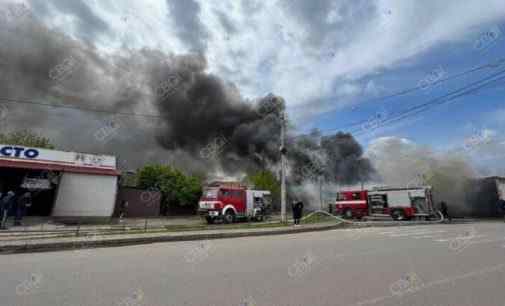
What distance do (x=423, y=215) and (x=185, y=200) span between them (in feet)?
88.8

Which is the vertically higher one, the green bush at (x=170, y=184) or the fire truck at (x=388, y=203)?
the green bush at (x=170, y=184)

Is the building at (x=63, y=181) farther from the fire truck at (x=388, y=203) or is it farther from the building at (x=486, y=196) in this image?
the building at (x=486, y=196)

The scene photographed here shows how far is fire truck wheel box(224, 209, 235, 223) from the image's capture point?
1956 centimetres

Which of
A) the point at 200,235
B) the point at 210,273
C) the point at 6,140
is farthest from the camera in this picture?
the point at 6,140

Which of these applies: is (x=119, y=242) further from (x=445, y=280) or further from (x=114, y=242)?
(x=445, y=280)

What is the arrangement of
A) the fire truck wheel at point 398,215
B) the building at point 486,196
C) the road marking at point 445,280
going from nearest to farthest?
the road marking at point 445,280, the fire truck wheel at point 398,215, the building at point 486,196

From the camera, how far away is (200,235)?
1094 cm

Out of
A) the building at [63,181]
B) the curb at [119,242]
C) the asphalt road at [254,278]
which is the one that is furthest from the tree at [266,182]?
the asphalt road at [254,278]

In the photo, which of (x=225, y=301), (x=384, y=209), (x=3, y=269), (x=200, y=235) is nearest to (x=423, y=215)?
(x=384, y=209)

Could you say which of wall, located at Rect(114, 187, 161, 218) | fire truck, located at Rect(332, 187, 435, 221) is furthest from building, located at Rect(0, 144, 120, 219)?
fire truck, located at Rect(332, 187, 435, 221)

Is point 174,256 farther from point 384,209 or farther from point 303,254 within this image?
point 384,209

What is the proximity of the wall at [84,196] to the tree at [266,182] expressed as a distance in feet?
87.7

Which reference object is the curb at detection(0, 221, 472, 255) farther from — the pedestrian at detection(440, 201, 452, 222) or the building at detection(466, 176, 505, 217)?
the building at detection(466, 176, 505, 217)

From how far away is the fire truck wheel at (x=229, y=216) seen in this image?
19.6 m
